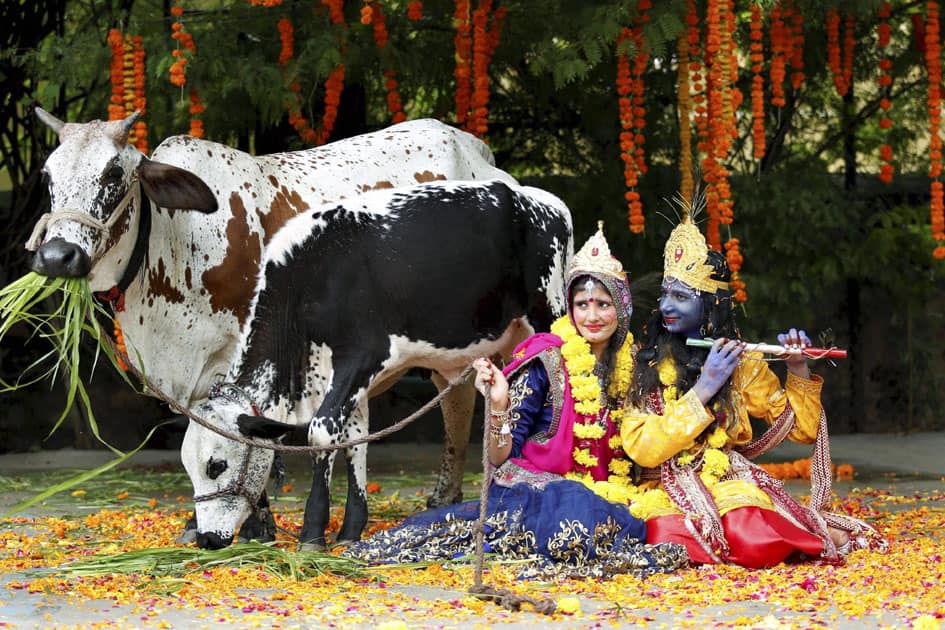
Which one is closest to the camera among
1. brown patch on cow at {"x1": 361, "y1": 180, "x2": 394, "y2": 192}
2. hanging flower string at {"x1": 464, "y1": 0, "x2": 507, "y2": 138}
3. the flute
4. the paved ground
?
the paved ground

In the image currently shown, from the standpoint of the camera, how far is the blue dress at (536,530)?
4.84 meters

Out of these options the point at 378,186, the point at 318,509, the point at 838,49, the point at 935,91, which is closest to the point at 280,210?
the point at 378,186

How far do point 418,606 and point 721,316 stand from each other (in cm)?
161

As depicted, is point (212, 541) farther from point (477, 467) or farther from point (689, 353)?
point (477, 467)

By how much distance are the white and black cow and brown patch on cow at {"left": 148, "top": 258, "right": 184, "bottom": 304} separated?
403 millimetres

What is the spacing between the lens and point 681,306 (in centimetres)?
511

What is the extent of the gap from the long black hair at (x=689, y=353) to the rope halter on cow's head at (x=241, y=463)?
4.59ft

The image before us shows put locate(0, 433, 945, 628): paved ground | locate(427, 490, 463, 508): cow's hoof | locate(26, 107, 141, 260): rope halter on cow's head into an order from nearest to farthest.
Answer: locate(0, 433, 945, 628): paved ground → locate(26, 107, 141, 260): rope halter on cow's head → locate(427, 490, 463, 508): cow's hoof

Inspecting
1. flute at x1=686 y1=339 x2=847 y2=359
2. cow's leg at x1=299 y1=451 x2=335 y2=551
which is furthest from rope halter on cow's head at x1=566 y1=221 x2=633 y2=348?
cow's leg at x1=299 y1=451 x2=335 y2=551

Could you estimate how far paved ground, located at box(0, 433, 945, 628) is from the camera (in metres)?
4.13

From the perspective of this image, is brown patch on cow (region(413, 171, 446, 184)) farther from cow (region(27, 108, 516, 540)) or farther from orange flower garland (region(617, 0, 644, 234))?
orange flower garland (region(617, 0, 644, 234))

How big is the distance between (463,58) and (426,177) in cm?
98

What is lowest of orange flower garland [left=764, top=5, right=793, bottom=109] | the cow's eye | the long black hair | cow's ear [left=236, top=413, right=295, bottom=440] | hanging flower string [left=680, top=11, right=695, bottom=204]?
the cow's eye

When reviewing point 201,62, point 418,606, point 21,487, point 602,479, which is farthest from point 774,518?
point 21,487
